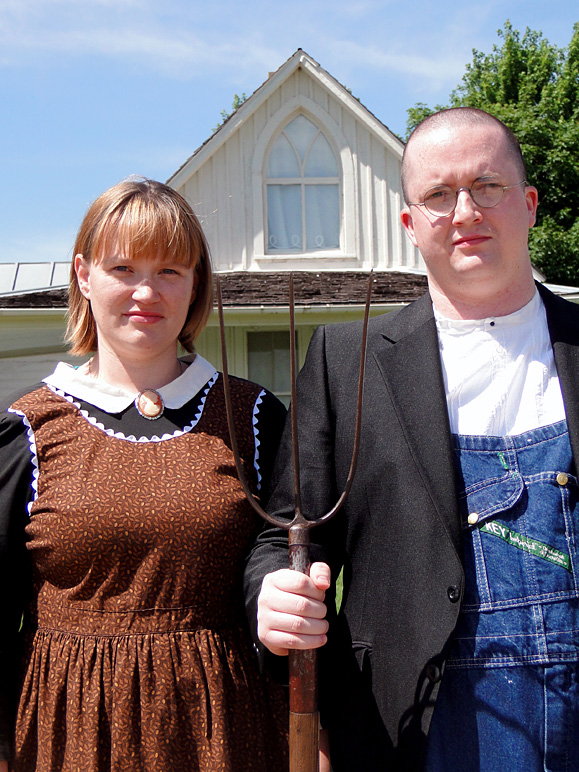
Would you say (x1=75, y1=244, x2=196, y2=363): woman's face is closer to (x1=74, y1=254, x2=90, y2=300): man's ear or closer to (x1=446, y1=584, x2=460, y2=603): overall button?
(x1=74, y1=254, x2=90, y2=300): man's ear

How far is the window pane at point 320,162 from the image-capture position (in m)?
11.3

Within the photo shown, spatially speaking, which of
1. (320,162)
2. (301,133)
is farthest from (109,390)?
(301,133)

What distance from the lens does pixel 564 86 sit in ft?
83.2

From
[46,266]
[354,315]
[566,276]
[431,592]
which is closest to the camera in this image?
[431,592]

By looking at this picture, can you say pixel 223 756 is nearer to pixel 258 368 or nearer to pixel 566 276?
pixel 258 368

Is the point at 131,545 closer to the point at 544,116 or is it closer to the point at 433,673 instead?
the point at 433,673

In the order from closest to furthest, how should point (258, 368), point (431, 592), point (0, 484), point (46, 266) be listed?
1. point (431, 592)
2. point (0, 484)
3. point (258, 368)
4. point (46, 266)

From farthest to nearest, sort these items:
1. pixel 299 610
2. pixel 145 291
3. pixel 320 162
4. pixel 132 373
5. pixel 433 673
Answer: pixel 320 162 → pixel 132 373 → pixel 145 291 → pixel 433 673 → pixel 299 610

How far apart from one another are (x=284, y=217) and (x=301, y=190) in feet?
1.48

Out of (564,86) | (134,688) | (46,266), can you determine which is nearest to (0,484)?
(134,688)

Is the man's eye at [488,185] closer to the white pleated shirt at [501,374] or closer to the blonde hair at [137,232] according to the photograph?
the white pleated shirt at [501,374]

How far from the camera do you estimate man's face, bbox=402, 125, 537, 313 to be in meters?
1.96

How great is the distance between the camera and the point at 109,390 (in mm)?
2266

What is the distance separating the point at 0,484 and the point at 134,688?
640mm
